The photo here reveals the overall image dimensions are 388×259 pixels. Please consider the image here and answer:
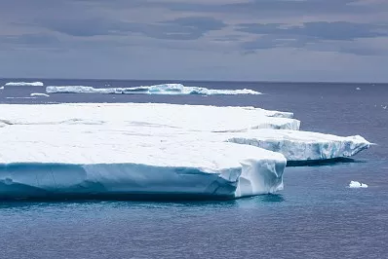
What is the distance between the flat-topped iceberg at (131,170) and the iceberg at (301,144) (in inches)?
147

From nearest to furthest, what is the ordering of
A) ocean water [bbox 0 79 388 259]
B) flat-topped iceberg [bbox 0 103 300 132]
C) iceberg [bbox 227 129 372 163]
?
ocean water [bbox 0 79 388 259], iceberg [bbox 227 129 372 163], flat-topped iceberg [bbox 0 103 300 132]

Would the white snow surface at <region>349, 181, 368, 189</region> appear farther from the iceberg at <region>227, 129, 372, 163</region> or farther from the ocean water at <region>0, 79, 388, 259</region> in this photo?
the iceberg at <region>227, 129, 372, 163</region>

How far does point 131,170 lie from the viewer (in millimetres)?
16641

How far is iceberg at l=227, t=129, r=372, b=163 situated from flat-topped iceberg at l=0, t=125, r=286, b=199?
3.74 meters

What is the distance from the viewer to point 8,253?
43.4ft

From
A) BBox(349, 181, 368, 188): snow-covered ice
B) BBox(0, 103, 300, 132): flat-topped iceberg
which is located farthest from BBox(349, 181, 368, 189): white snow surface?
BBox(0, 103, 300, 132): flat-topped iceberg

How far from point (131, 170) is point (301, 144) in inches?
314

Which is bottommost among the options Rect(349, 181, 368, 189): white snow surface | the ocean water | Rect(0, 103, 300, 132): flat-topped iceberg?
the ocean water

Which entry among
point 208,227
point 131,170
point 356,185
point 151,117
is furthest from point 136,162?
point 151,117

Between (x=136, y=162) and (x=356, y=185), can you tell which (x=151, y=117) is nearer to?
(x=356, y=185)

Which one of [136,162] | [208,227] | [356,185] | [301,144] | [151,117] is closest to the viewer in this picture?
[208,227]

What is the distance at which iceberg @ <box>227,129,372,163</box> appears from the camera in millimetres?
22453

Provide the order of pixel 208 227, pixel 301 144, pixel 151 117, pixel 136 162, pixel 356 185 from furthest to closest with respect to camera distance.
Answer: pixel 151 117 → pixel 301 144 → pixel 356 185 → pixel 136 162 → pixel 208 227

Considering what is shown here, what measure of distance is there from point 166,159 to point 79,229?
3068mm
